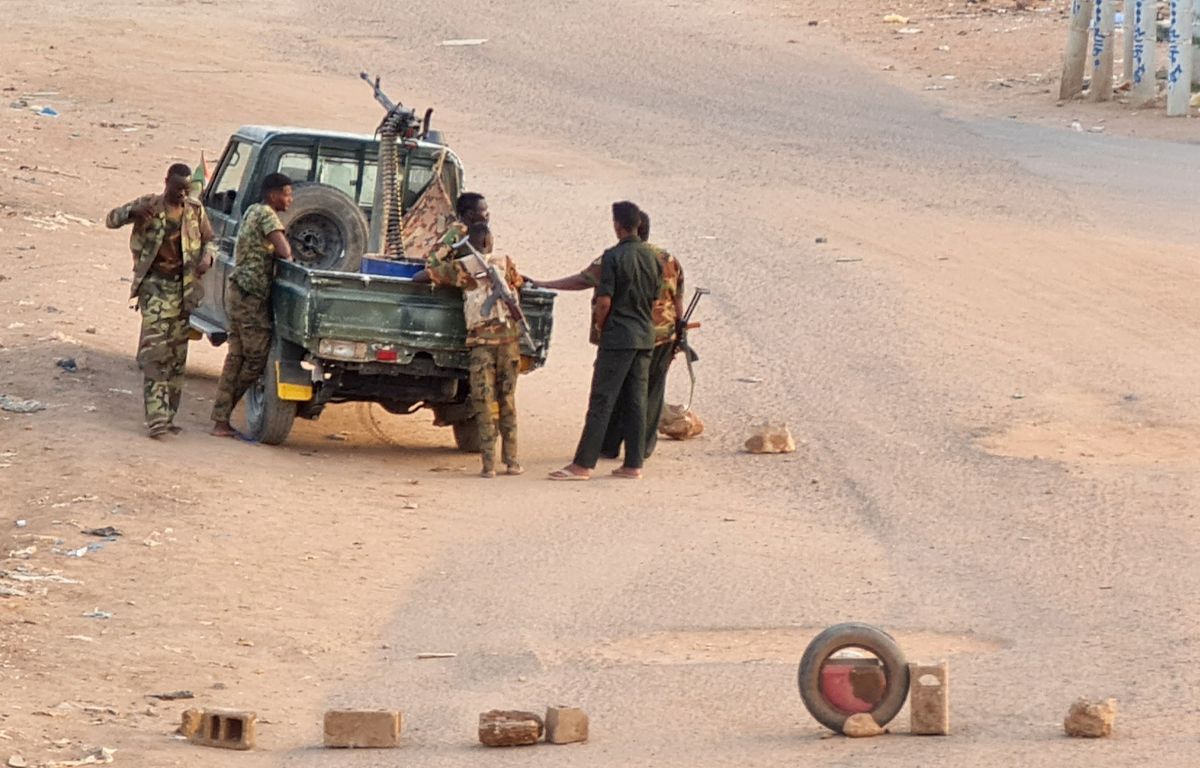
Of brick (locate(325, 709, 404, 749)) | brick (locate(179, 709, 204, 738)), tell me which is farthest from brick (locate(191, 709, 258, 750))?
brick (locate(325, 709, 404, 749))

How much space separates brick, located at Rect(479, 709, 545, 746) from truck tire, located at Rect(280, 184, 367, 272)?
20.1 ft

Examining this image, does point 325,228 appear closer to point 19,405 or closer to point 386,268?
point 386,268

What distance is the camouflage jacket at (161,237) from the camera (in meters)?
12.9

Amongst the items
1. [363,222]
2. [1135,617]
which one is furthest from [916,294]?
[1135,617]

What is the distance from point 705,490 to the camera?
508 inches

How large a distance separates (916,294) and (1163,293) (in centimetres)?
213

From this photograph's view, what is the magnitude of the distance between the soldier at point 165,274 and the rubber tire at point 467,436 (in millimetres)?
1915

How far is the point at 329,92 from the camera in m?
28.3

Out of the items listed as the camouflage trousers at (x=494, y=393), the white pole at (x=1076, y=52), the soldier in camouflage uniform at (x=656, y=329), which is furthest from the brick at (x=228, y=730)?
the white pole at (x=1076, y=52)

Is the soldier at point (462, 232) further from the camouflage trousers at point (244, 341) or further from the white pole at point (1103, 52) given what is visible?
the white pole at point (1103, 52)

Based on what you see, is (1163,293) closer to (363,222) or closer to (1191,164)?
(1191,164)

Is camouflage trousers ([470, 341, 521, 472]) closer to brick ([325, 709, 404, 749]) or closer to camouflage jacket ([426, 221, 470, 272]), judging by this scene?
camouflage jacket ([426, 221, 470, 272])

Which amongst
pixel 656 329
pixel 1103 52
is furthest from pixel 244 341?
pixel 1103 52

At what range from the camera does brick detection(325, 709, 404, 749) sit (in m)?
8.15
